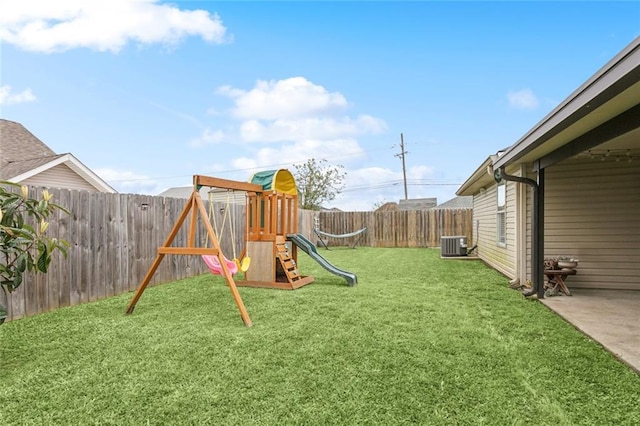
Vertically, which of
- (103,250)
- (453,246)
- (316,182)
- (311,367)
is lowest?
(311,367)

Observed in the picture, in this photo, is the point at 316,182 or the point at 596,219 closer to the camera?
the point at 596,219

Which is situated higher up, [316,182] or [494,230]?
[316,182]

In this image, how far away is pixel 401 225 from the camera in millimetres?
15008

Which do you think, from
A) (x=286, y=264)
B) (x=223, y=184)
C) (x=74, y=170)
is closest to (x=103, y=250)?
(x=223, y=184)

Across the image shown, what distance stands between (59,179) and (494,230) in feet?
39.0

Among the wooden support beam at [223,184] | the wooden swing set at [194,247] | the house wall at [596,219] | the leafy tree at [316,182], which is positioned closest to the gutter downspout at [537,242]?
the house wall at [596,219]

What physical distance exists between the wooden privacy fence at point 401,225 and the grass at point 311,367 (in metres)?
9.95

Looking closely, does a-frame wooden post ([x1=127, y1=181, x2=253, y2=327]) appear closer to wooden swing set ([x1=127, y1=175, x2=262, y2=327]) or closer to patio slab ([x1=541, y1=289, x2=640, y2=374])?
wooden swing set ([x1=127, y1=175, x2=262, y2=327])

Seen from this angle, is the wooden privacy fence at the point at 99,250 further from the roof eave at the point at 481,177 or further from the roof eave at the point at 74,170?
the roof eave at the point at 74,170

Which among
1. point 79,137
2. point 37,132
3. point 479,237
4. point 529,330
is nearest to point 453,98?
point 479,237

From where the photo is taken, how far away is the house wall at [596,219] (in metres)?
5.47

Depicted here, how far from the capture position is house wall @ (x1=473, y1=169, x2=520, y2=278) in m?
6.34

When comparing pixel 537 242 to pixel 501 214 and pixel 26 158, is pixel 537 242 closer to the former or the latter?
pixel 501 214

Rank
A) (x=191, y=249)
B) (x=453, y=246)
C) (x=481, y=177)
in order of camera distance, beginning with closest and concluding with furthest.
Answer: (x=191, y=249) < (x=481, y=177) < (x=453, y=246)
